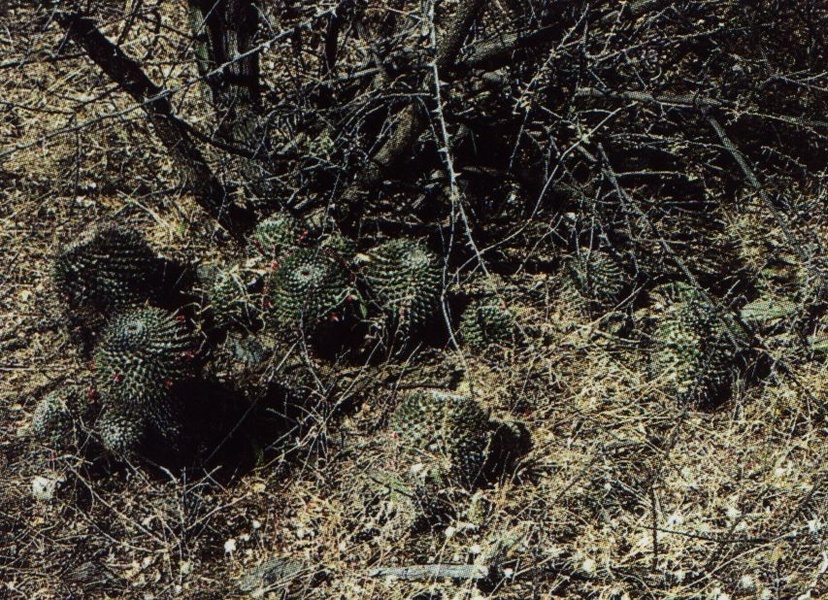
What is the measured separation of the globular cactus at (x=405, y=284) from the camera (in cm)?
473

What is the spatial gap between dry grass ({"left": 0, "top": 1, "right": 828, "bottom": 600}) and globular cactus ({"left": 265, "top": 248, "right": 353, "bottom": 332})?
10.7 inches

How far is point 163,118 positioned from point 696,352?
2891 mm

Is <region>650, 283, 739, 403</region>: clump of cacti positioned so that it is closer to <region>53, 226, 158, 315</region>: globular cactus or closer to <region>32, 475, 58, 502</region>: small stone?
<region>53, 226, 158, 315</region>: globular cactus

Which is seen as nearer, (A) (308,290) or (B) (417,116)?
(A) (308,290)

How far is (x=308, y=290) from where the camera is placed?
A: 15.3 ft

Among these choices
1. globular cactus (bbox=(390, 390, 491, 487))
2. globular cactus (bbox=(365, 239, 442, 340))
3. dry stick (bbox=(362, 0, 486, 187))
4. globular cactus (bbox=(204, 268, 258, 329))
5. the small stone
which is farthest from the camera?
globular cactus (bbox=(204, 268, 258, 329))

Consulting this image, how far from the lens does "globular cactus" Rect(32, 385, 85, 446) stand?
4.36m

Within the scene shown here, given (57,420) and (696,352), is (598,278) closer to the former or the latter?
(696,352)

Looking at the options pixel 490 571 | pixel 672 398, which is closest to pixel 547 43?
pixel 672 398

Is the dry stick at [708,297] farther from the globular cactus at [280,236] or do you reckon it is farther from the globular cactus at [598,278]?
the globular cactus at [280,236]

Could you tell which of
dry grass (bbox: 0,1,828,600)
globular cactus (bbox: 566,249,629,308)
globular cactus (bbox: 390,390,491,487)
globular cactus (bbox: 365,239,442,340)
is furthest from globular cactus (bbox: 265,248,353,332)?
globular cactus (bbox: 566,249,629,308)

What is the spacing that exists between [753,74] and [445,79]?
1947 millimetres

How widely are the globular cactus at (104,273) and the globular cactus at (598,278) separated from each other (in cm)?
215

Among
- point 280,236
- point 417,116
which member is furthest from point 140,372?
point 417,116
